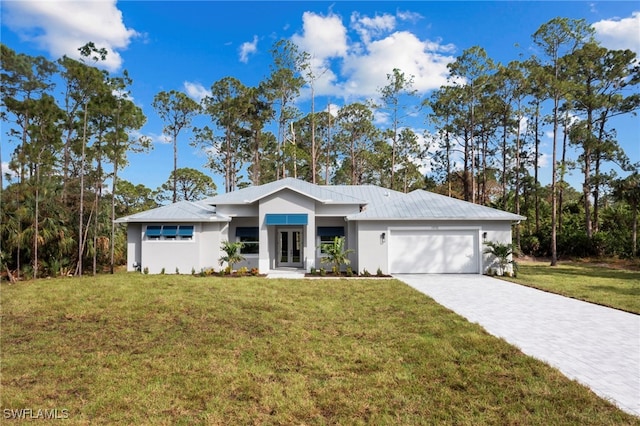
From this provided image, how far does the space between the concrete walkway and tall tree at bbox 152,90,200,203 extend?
91.1 ft

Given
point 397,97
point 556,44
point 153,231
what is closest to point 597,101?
point 556,44

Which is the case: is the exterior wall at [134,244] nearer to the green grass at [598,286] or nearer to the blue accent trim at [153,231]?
the blue accent trim at [153,231]

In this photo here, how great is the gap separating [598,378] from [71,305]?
42.9 feet

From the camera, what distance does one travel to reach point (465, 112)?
3272 centimetres

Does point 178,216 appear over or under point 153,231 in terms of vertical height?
over

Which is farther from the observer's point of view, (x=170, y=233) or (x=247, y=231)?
(x=247, y=231)

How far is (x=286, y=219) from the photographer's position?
61.2 ft

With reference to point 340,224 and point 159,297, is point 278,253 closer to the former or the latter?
point 340,224

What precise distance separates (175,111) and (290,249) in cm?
2033

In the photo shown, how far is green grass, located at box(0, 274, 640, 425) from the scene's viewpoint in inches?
171

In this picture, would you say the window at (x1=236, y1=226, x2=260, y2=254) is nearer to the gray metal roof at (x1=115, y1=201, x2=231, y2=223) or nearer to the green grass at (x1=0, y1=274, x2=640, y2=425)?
the gray metal roof at (x1=115, y1=201, x2=231, y2=223)

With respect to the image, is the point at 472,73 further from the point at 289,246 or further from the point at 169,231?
the point at 169,231

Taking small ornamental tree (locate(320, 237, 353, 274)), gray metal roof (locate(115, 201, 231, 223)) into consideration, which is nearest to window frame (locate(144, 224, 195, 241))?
gray metal roof (locate(115, 201, 231, 223))

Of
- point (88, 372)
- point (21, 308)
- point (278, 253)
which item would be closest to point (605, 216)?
point (278, 253)
